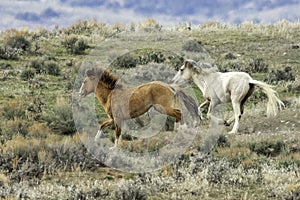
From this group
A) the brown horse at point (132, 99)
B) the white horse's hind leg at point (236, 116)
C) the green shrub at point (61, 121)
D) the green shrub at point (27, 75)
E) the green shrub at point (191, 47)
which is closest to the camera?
the brown horse at point (132, 99)

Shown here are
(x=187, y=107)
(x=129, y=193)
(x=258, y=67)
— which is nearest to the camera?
(x=129, y=193)

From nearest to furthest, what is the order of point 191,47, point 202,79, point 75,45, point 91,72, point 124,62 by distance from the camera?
point 91,72
point 202,79
point 124,62
point 191,47
point 75,45

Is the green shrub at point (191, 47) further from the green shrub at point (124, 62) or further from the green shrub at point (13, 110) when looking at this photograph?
the green shrub at point (13, 110)

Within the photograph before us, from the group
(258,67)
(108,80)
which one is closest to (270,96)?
(108,80)

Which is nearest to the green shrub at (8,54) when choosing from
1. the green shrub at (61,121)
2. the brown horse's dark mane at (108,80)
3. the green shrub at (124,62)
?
the green shrub at (124,62)

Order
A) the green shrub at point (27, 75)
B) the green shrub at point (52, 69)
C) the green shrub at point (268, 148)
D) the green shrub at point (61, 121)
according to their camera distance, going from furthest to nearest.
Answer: the green shrub at point (52, 69), the green shrub at point (27, 75), the green shrub at point (61, 121), the green shrub at point (268, 148)

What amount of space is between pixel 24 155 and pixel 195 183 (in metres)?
3.72

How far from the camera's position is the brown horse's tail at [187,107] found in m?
12.9

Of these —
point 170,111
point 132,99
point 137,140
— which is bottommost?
point 137,140

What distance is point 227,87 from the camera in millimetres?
14867

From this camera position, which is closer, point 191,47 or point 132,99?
point 132,99

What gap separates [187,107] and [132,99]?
1.26m

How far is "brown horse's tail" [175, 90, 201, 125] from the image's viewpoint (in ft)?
42.5

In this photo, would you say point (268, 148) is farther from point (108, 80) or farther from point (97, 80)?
point (97, 80)
